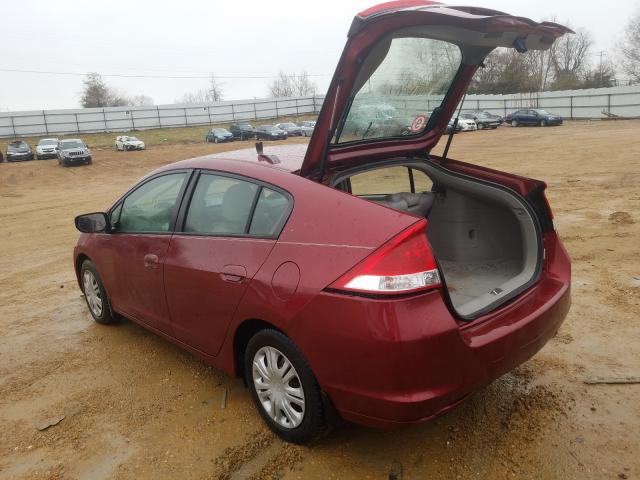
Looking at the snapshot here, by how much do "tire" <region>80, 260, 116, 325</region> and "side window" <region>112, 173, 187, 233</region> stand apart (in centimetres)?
76

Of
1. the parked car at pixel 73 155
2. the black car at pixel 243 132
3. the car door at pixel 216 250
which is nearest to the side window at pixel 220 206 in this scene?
the car door at pixel 216 250

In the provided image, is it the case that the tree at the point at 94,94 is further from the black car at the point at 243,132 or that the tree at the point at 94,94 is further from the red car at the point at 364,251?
the red car at the point at 364,251

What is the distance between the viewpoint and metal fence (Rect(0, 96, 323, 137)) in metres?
44.8

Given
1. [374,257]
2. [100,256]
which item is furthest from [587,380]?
[100,256]

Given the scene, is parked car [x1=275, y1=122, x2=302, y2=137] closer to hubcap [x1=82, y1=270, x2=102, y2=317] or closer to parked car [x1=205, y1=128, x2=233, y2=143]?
parked car [x1=205, y1=128, x2=233, y2=143]

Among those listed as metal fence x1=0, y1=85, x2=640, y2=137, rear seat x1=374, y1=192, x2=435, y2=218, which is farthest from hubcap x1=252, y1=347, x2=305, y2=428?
metal fence x1=0, y1=85, x2=640, y2=137

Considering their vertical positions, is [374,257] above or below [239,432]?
above

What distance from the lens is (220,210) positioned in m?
3.13

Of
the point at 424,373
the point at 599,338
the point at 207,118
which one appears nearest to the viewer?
the point at 424,373

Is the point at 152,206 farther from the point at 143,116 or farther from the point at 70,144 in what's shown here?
the point at 143,116

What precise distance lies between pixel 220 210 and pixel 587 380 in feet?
8.30

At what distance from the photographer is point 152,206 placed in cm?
370

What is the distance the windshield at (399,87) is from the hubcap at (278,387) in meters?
1.28

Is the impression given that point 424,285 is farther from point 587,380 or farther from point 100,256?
point 100,256
